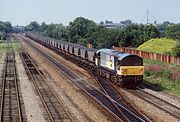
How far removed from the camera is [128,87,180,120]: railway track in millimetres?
23766

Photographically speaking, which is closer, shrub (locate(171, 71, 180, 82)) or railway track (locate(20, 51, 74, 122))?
railway track (locate(20, 51, 74, 122))

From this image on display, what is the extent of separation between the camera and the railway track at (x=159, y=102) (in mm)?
23766

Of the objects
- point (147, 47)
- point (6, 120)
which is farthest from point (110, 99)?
point (147, 47)

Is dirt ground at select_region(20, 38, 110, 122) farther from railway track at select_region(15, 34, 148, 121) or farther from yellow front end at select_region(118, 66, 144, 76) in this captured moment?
yellow front end at select_region(118, 66, 144, 76)

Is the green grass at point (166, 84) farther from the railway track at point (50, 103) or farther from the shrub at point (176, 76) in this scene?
the railway track at point (50, 103)

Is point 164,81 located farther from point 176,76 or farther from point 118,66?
point 118,66

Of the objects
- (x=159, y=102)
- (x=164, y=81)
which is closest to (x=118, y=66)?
(x=164, y=81)

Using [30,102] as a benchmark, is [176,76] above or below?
above

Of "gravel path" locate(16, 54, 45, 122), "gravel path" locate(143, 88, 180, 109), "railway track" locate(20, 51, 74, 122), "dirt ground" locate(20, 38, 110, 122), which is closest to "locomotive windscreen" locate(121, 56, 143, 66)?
"gravel path" locate(143, 88, 180, 109)

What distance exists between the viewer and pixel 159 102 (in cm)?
2677

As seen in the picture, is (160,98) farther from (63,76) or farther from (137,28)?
(137,28)

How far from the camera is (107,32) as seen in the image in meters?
97.2

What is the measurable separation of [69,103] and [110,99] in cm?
277

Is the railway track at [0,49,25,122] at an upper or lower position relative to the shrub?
lower
